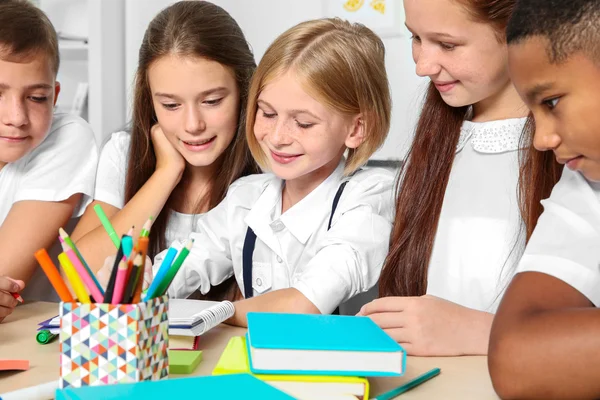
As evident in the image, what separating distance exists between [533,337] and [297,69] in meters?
0.76

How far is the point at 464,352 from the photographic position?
3.10 ft

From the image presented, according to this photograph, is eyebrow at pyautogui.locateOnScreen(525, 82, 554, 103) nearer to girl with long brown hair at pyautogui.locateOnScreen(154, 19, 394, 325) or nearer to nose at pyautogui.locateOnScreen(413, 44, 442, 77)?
nose at pyautogui.locateOnScreen(413, 44, 442, 77)

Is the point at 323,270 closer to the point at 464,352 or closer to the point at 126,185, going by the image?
the point at 464,352

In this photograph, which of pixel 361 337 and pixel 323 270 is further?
pixel 323 270

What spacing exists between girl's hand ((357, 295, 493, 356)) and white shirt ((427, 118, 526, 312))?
28 centimetres

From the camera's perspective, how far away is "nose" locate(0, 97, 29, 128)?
4.64ft

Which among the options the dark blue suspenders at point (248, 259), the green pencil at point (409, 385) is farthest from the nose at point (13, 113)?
the green pencil at point (409, 385)

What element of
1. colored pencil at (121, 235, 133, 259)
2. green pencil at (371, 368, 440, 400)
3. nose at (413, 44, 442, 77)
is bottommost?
green pencil at (371, 368, 440, 400)

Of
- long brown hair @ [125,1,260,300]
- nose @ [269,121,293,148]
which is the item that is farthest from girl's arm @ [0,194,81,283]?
nose @ [269,121,293,148]

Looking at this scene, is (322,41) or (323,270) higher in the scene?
(322,41)

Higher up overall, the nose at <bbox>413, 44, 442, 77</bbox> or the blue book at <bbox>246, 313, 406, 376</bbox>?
the nose at <bbox>413, 44, 442, 77</bbox>

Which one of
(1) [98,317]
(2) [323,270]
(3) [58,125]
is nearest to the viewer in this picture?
(1) [98,317]

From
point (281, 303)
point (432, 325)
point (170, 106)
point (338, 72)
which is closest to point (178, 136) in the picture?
point (170, 106)

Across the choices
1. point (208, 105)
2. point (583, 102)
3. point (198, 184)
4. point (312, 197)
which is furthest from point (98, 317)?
point (198, 184)
